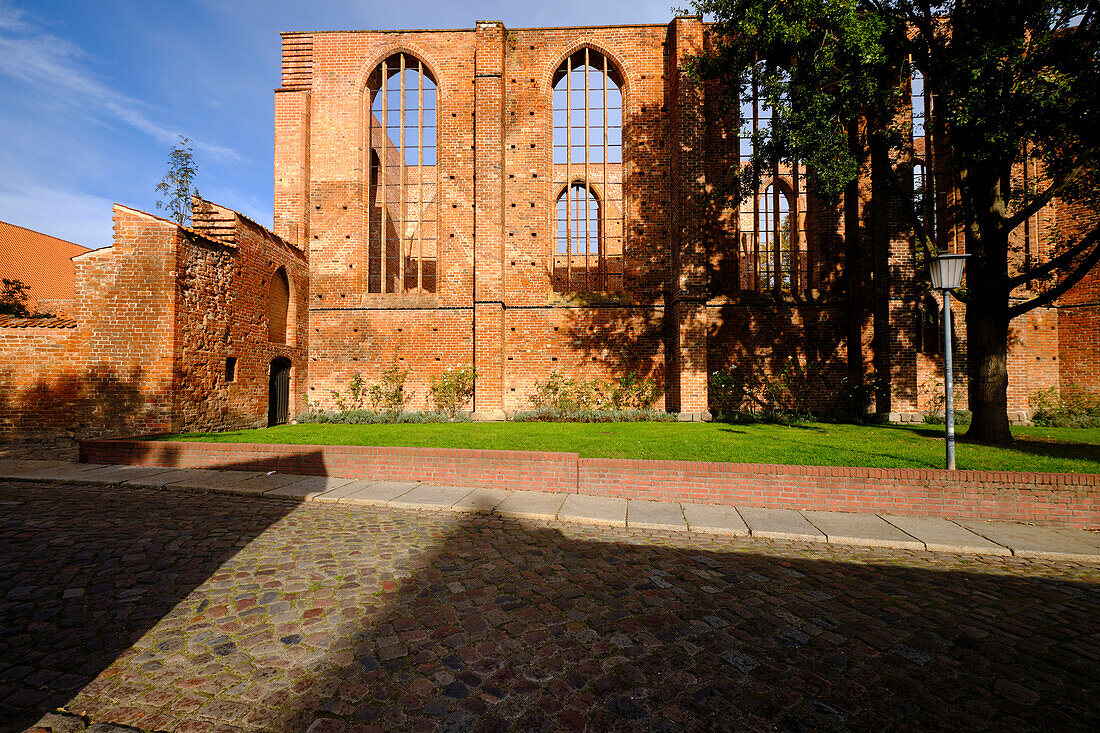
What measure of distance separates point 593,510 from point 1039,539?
16.8 feet

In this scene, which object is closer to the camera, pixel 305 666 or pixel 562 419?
pixel 305 666

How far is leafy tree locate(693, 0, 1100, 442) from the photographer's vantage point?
735cm

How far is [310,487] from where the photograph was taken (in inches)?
257

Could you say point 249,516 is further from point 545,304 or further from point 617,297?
point 617,297

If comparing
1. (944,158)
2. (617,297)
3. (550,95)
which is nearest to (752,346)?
(617,297)

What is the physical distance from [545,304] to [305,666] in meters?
12.4

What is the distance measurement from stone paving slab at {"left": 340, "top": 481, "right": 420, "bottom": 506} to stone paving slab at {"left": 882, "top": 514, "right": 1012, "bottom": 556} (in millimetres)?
6645

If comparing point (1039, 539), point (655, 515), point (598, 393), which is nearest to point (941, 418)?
point (1039, 539)

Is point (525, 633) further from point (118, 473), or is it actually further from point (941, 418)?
point (941, 418)

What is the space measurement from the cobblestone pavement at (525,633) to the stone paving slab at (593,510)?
626 mm

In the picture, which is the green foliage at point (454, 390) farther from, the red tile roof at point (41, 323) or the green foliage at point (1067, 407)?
the green foliage at point (1067, 407)

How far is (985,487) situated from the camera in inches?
221

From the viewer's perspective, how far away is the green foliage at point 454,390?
1375cm

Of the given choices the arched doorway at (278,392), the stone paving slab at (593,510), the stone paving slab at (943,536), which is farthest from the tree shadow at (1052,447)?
the arched doorway at (278,392)
